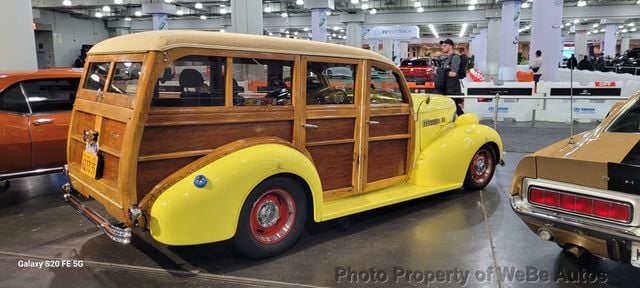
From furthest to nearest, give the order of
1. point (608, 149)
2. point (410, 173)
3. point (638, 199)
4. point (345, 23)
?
point (345, 23)
point (410, 173)
point (608, 149)
point (638, 199)

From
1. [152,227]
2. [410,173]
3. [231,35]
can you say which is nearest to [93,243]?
[152,227]

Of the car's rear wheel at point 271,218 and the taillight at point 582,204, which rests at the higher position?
the taillight at point 582,204

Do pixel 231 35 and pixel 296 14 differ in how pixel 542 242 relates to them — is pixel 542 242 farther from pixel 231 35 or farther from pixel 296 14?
pixel 296 14

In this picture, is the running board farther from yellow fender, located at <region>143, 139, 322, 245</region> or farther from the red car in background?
the red car in background

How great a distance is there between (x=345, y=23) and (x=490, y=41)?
10.4 meters

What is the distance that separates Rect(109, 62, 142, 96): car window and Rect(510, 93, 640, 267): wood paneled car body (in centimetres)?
277

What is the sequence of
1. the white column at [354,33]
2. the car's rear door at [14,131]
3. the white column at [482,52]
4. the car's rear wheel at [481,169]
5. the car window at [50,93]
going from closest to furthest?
the car's rear door at [14,131] < the car window at [50,93] < the car's rear wheel at [481,169] < the white column at [354,33] < the white column at [482,52]

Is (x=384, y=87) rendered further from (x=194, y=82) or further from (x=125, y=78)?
(x=125, y=78)

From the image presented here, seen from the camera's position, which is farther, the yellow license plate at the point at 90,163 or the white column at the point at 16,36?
the white column at the point at 16,36

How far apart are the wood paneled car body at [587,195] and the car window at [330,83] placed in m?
1.76

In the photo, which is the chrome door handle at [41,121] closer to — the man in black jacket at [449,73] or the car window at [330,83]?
the car window at [330,83]

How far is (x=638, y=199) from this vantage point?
258cm

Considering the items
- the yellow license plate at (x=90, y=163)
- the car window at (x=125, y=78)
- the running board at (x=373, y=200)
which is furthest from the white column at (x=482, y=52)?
the yellow license plate at (x=90, y=163)

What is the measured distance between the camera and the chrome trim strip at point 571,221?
2605 mm
